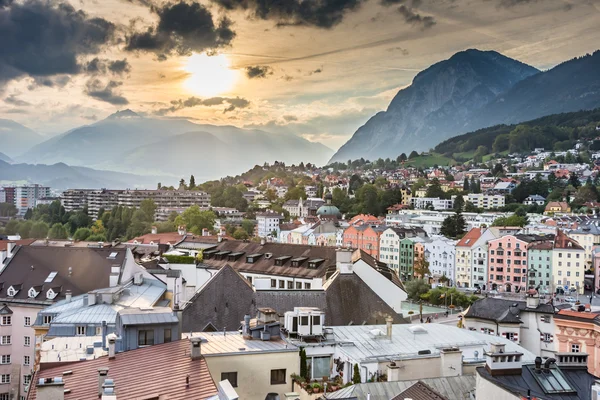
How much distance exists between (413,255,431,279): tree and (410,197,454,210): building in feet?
227

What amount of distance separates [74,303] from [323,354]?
17.0 metres

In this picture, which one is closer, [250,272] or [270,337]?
[270,337]

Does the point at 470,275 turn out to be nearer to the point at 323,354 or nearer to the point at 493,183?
the point at 323,354

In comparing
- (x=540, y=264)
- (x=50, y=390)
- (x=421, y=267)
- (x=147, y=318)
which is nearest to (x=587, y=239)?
(x=540, y=264)

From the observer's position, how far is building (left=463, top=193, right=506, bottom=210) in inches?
6491

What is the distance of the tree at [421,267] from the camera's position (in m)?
97.6

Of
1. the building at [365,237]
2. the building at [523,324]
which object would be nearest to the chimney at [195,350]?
the building at [523,324]

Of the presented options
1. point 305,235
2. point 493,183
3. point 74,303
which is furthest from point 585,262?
point 493,183

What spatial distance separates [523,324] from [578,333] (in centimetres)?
292

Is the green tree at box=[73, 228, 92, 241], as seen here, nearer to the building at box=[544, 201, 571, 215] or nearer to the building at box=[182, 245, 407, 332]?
the building at box=[182, 245, 407, 332]

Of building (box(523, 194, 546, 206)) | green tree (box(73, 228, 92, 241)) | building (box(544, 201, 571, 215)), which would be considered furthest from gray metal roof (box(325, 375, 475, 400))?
building (box(523, 194, 546, 206))

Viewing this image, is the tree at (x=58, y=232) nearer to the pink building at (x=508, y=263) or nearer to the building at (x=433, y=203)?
the pink building at (x=508, y=263)

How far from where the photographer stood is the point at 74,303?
31406mm

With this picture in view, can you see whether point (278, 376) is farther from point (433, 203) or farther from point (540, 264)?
point (433, 203)
